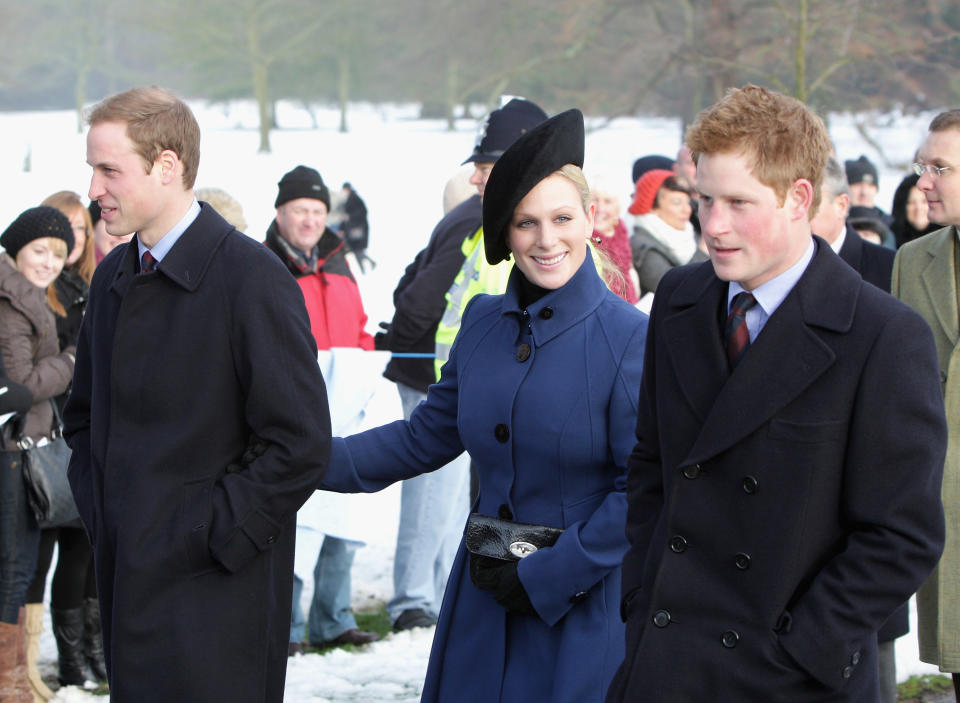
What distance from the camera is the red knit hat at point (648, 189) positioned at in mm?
7633

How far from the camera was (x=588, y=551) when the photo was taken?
2.94 m

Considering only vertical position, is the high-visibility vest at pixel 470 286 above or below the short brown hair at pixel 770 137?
below

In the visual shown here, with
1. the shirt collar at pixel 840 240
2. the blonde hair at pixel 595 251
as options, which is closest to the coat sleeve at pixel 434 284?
the shirt collar at pixel 840 240

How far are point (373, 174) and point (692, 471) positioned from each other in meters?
31.7

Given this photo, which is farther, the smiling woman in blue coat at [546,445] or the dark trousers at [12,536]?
the dark trousers at [12,536]

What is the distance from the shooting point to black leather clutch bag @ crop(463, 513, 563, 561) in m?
3.02

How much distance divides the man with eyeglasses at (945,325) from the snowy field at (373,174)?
1921 mm

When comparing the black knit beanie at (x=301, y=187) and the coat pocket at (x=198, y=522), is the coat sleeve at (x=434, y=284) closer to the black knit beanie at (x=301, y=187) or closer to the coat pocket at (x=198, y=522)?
the black knit beanie at (x=301, y=187)

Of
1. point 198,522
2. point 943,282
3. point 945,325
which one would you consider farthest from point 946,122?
point 198,522

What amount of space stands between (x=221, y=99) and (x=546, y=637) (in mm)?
50227

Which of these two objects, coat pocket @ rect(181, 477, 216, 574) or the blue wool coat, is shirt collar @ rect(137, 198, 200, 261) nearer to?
coat pocket @ rect(181, 477, 216, 574)

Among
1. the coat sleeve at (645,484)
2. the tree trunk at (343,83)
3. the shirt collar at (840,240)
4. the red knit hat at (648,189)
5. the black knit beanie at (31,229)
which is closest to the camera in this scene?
the coat sleeve at (645,484)

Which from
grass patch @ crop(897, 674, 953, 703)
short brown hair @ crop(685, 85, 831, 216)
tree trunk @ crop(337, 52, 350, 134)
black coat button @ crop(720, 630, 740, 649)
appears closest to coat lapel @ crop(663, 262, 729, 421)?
short brown hair @ crop(685, 85, 831, 216)

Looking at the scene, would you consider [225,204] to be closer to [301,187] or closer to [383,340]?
[301,187]
